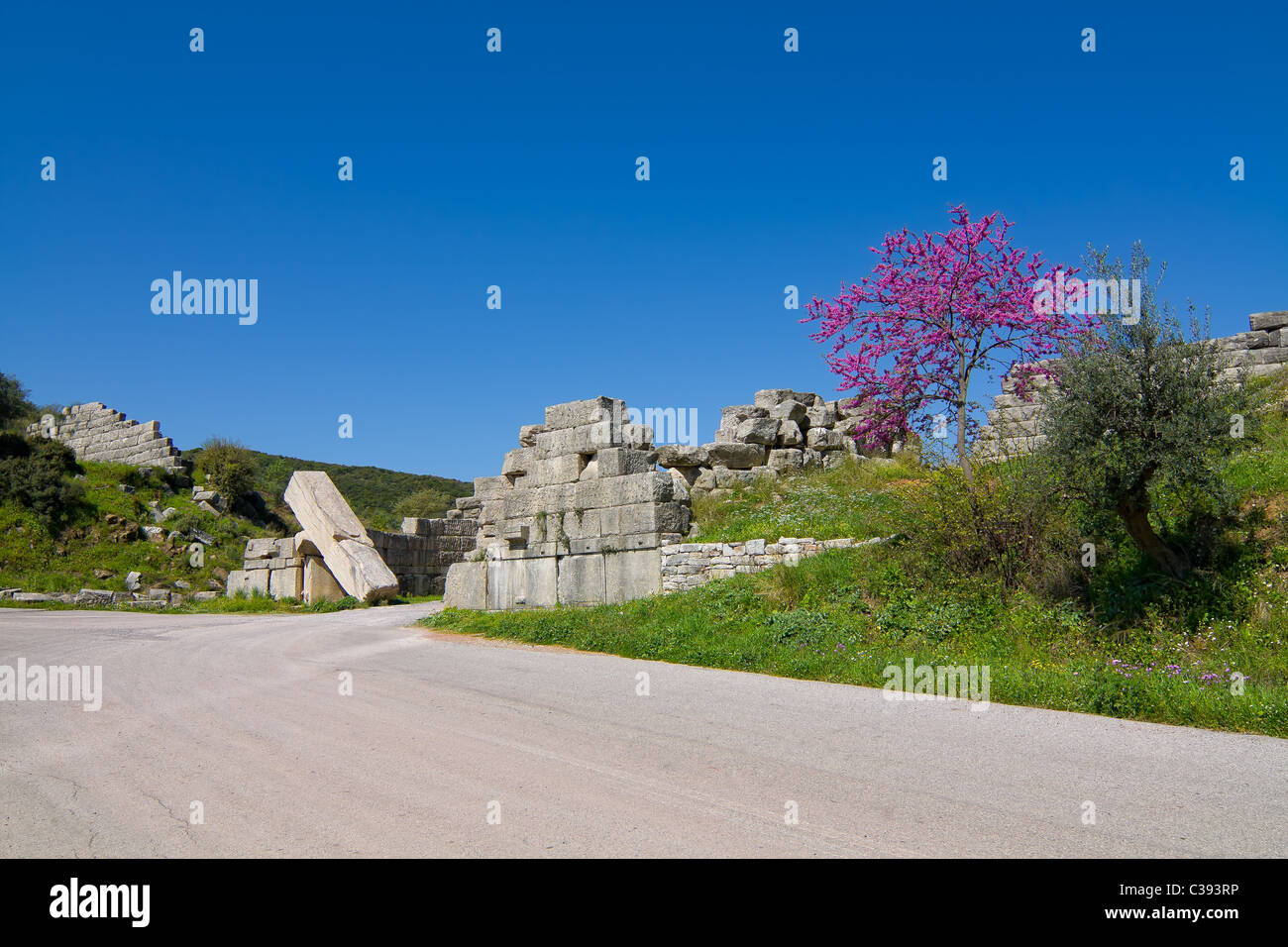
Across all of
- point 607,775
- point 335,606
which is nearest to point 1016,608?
point 607,775

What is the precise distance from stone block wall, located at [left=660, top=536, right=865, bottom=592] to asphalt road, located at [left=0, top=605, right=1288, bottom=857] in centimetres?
387

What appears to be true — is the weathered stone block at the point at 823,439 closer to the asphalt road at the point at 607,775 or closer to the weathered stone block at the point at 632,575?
the weathered stone block at the point at 632,575

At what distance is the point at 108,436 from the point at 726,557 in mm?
34432

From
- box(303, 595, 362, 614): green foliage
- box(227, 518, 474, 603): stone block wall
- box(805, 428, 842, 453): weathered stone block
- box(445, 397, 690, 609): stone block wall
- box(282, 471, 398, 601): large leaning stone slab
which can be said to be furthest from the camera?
box(227, 518, 474, 603): stone block wall

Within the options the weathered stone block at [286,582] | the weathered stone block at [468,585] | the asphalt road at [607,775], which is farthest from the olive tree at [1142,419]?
the weathered stone block at [286,582]

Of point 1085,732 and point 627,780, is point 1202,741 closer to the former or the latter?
point 1085,732

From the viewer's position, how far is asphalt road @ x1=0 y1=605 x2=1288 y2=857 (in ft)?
14.6

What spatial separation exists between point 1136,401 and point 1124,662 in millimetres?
2830

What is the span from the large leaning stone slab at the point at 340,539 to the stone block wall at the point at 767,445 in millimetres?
9043

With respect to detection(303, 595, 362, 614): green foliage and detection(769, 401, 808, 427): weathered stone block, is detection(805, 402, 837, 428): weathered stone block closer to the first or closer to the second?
detection(769, 401, 808, 427): weathered stone block

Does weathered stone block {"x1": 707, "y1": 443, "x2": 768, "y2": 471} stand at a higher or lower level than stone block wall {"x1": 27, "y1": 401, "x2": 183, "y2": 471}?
lower

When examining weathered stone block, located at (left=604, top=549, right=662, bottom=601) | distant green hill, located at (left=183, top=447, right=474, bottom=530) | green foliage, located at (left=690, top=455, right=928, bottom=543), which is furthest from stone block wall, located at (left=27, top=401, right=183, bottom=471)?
green foliage, located at (left=690, top=455, right=928, bottom=543)

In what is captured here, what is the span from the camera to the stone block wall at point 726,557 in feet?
43.6

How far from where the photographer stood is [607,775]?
5.74 metres
